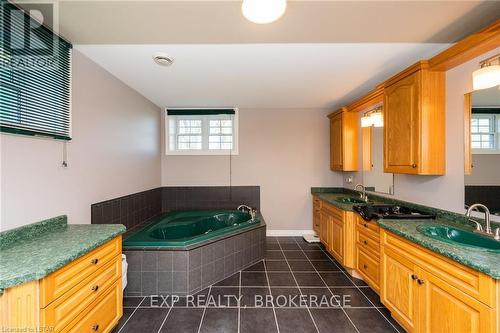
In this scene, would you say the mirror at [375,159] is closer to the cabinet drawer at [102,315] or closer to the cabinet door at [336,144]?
the cabinet door at [336,144]

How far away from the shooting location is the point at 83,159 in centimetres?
211

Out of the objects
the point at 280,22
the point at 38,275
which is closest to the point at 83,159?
the point at 38,275

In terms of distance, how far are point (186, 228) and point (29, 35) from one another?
8.74 feet

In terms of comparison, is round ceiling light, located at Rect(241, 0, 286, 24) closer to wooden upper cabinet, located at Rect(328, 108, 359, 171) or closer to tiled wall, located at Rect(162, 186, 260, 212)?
wooden upper cabinet, located at Rect(328, 108, 359, 171)

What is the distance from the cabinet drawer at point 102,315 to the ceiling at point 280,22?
1.98 metres

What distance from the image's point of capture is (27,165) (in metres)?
1.56

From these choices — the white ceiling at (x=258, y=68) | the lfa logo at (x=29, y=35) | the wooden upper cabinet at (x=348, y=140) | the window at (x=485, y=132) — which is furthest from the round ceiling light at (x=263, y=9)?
the wooden upper cabinet at (x=348, y=140)

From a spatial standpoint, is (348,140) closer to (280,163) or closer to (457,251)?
(280,163)

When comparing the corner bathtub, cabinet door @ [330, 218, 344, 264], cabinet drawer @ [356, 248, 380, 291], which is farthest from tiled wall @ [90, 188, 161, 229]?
cabinet drawer @ [356, 248, 380, 291]

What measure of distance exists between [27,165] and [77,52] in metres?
1.14

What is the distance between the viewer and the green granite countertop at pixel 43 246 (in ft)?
3.44

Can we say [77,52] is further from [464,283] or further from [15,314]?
[464,283]

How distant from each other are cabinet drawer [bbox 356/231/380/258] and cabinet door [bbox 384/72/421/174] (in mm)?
760

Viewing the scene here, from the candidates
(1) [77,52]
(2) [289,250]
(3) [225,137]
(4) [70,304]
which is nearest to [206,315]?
(4) [70,304]
